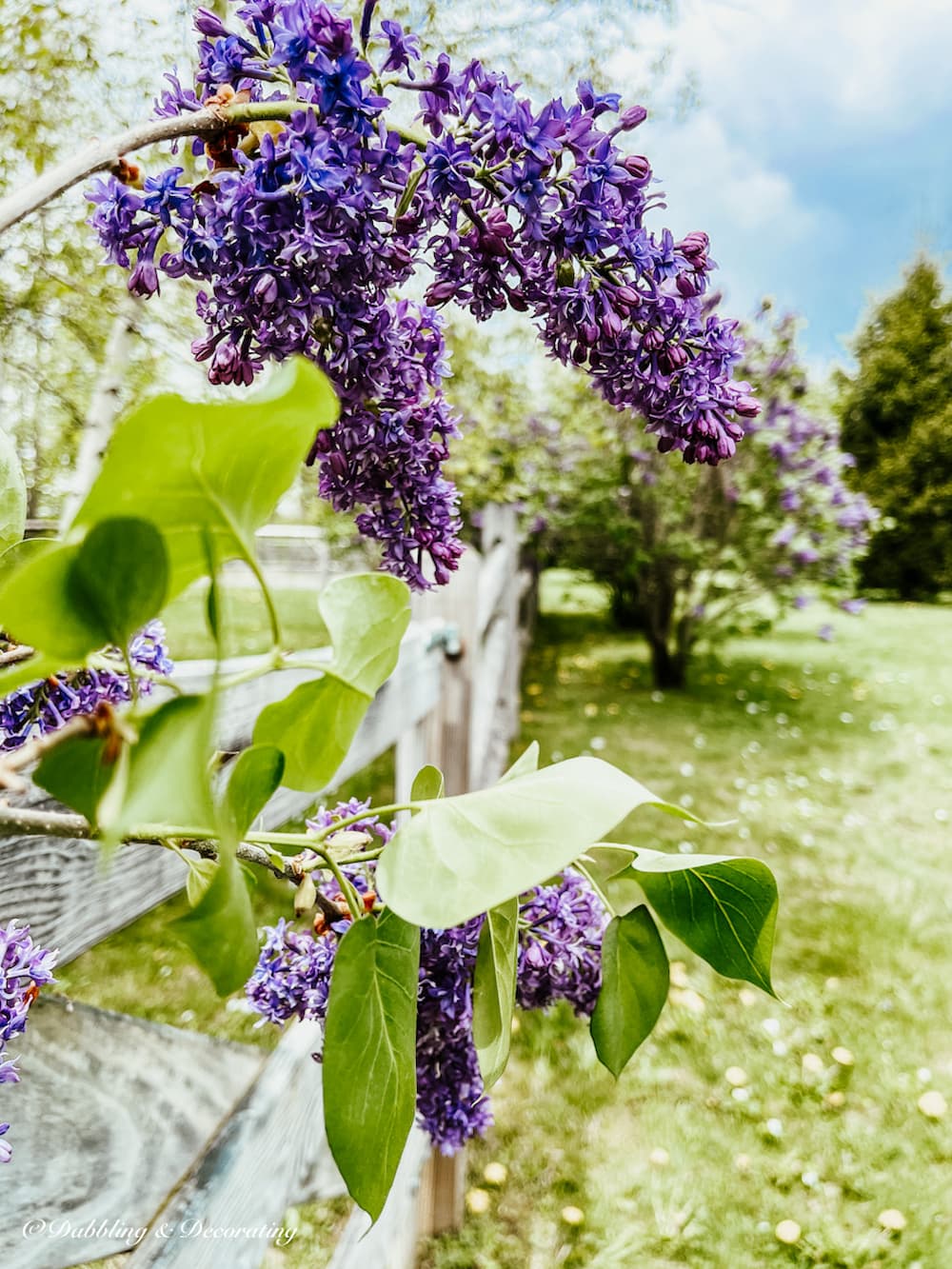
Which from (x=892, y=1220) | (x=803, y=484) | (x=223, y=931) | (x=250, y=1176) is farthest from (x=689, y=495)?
(x=223, y=931)

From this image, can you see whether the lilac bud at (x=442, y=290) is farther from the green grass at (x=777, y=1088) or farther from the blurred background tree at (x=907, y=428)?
the blurred background tree at (x=907, y=428)

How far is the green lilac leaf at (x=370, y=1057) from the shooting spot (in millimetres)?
286

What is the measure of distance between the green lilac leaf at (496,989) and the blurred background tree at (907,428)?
14558 mm

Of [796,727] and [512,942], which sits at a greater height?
[512,942]

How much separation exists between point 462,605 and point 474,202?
1.45 meters

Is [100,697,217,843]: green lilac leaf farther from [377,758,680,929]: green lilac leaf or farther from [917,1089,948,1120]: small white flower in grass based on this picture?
[917,1089,948,1120]: small white flower in grass

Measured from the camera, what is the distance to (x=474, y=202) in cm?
39

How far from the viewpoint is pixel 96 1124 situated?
2.10ft

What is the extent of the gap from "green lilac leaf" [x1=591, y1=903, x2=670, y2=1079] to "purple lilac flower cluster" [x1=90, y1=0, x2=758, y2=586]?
250 millimetres

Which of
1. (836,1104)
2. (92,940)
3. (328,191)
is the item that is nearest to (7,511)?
(328,191)

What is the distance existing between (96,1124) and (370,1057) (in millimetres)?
493

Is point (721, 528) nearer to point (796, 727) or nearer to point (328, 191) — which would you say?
point (796, 727)

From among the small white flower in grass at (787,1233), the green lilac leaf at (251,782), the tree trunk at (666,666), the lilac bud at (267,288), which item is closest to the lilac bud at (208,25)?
the lilac bud at (267,288)

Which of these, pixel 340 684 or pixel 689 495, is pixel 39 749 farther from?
pixel 689 495
